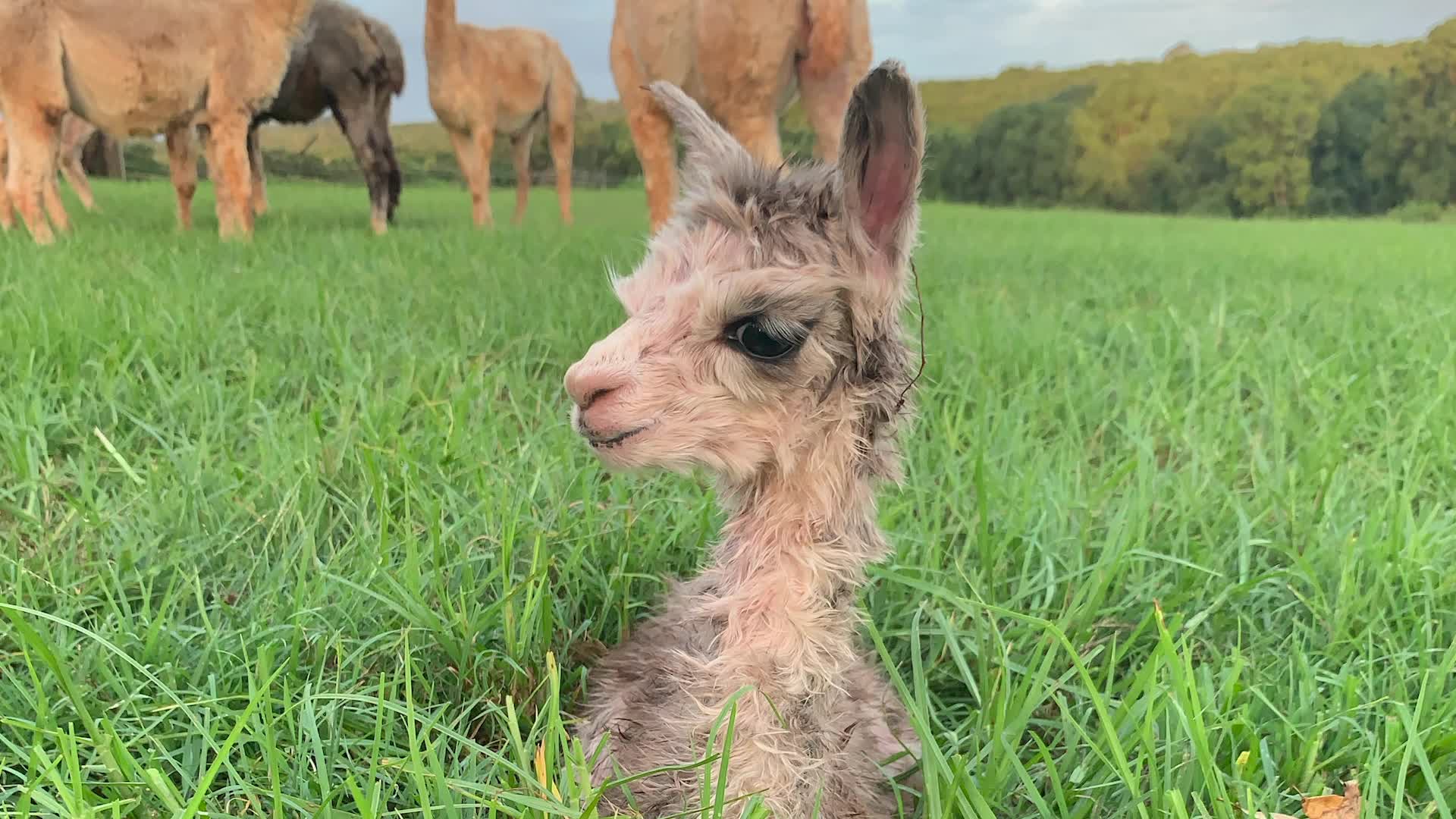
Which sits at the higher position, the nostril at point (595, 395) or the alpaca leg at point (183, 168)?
the alpaca leg at point (183, 168)

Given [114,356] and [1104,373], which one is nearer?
[114,356]

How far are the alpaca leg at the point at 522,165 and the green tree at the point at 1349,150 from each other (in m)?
6.54

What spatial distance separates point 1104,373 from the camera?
A: 6.06 feet

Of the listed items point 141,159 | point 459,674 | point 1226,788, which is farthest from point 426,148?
point 1226,788

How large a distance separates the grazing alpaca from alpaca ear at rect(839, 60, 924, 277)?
4396mm

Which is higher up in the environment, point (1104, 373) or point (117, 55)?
point (117, 55)

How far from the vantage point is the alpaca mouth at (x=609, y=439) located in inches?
25.1

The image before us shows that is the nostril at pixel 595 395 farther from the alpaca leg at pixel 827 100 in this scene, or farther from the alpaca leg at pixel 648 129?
the alpaca leg at pixel 648 129

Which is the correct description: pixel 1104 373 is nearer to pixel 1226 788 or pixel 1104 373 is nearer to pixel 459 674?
pixel 1226 788

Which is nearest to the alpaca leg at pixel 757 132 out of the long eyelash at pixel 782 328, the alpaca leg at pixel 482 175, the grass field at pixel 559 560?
the grass field at pixel 559 560

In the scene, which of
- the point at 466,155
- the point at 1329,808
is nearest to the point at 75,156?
the point at 466,155

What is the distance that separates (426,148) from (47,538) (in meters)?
5.34

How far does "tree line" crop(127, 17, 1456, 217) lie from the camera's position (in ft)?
20.1

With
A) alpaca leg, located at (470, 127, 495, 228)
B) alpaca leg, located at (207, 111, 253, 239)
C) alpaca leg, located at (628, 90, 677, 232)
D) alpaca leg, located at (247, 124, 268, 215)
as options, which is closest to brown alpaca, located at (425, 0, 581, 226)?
alpaca leg, located at (470, 127, 495, 228)
